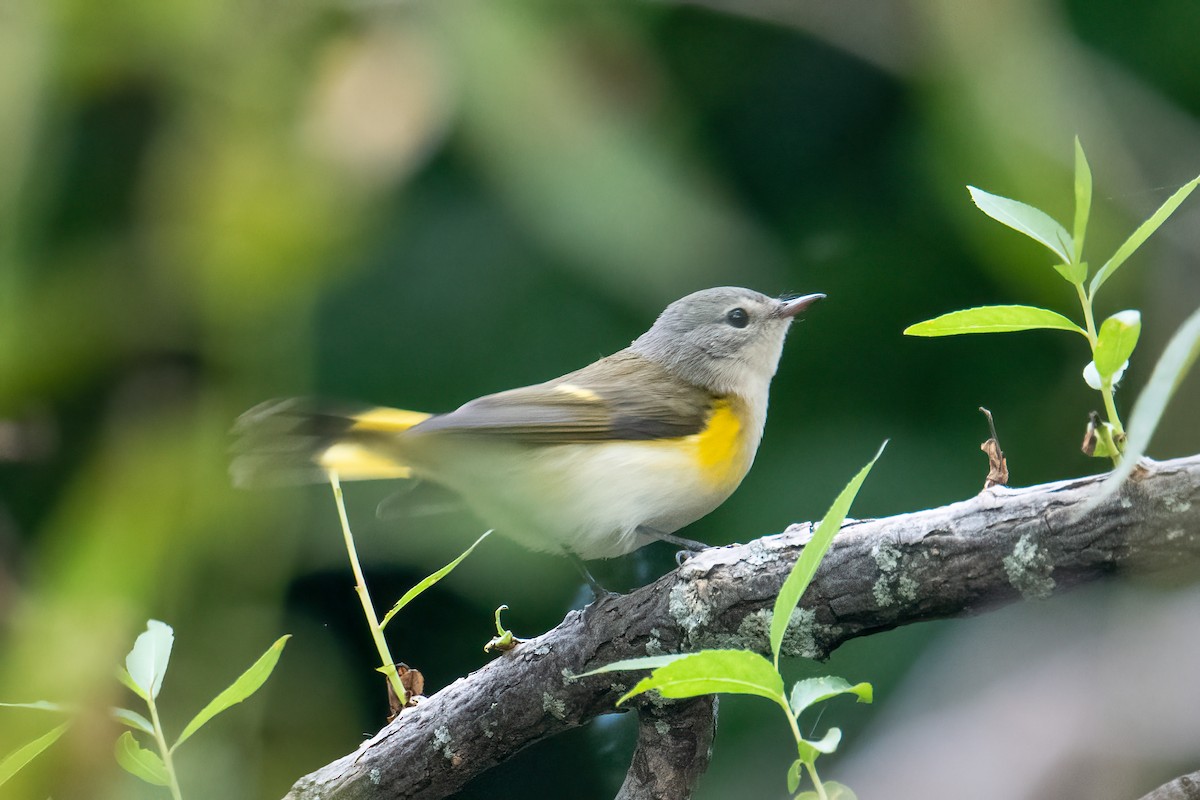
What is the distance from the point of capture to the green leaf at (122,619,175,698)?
106 centimetres

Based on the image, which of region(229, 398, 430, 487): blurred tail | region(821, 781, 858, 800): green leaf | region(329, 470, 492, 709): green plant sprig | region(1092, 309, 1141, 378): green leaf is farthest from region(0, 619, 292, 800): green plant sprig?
region(1092, 309, 1141, 378): green leaf

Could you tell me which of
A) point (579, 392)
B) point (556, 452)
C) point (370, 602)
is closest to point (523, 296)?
point (579, 392)

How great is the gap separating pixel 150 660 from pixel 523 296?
1104mm

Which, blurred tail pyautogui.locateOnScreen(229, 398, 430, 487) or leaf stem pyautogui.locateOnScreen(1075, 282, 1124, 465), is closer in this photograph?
leaf stem pyautogui.locateOnScreen(1075, 282, 1124, 465)

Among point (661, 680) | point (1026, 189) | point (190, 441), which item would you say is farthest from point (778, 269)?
point (661, 680)

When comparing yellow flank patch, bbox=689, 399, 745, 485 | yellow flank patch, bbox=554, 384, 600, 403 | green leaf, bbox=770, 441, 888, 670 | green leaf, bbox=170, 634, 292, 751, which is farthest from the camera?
yellow flank patch, bbox=554, 384, 600, 403

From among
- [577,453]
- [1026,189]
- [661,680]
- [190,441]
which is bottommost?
[577,453]

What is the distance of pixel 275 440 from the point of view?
1545mm

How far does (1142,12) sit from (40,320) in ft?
6.42

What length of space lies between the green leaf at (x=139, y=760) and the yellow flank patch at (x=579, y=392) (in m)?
0.89

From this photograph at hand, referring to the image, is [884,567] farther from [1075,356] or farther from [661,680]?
[1075,356]

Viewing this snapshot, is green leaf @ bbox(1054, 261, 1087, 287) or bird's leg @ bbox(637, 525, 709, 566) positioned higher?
green leaf @ bbox(1054, 261, 1087, 287)

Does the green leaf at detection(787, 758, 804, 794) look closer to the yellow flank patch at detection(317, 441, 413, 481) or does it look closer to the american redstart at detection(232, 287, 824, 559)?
the american redstart at detection(232, 287, 824, 559)

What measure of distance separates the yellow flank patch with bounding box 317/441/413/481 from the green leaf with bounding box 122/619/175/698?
49cm
